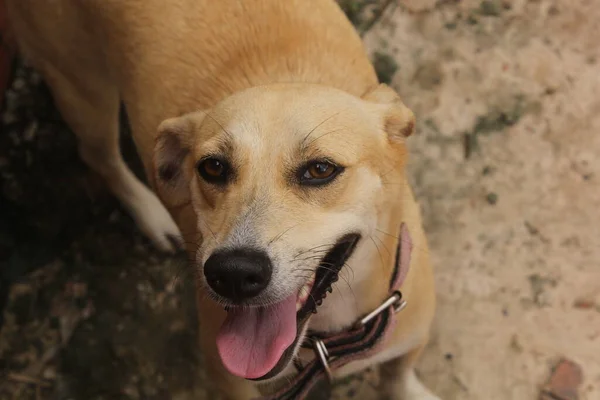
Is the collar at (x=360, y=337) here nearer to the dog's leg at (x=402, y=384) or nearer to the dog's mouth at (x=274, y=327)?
the dog's mouth at (x=274, y=327)

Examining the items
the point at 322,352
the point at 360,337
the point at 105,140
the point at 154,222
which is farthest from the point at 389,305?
the point at 105,140

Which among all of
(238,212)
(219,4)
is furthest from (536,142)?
(238,212)

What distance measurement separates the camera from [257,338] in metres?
1.62

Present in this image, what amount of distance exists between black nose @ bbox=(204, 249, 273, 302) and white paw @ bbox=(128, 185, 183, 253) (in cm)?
146

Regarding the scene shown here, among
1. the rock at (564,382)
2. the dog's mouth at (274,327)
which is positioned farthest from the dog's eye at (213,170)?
the rock at (564,382)

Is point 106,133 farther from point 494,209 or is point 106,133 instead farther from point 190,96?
point 494,209

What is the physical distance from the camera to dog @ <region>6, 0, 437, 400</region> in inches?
59.3

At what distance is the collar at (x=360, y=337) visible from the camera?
180cm

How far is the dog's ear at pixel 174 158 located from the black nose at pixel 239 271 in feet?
1.64

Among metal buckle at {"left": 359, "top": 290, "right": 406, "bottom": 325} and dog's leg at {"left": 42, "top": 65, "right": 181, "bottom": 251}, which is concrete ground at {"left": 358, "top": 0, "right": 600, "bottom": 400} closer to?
metal buckle at {"left": 359, "top": 290, "right": 406, "bottom": 325}

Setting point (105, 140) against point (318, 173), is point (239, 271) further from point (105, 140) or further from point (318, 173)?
point (105, 140)

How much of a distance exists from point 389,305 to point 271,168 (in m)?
0.56

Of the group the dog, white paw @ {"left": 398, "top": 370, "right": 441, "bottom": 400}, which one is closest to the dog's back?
the dog

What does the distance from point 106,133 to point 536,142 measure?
6.32ft
